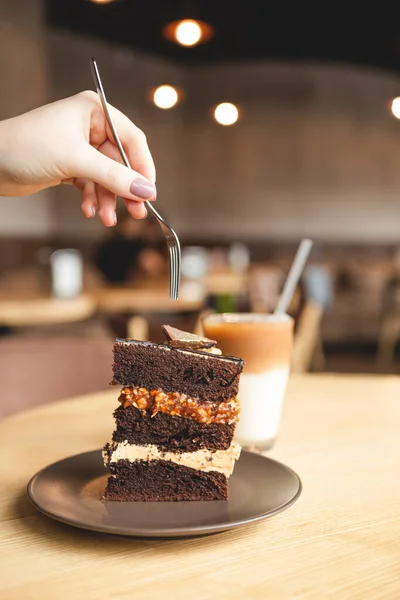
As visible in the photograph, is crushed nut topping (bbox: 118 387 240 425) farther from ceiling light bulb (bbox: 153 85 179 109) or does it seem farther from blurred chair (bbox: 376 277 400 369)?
blurred chair (bbox: 376 277 400 369)

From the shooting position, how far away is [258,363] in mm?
1097

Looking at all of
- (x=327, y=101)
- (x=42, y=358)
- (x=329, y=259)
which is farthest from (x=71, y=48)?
(x=42, y=358)

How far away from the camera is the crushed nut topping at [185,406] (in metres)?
0.86

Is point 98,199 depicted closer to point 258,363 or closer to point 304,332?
point 258,363

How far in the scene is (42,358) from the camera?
1737 millimetres

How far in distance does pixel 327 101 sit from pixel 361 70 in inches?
27.0

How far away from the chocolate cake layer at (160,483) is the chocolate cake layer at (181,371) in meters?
0.10

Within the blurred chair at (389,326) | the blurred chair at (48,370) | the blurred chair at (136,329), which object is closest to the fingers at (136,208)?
the blurred chair at (48,370)

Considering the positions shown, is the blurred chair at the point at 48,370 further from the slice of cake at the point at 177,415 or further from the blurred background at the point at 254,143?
the blurred background at the point at 254,143

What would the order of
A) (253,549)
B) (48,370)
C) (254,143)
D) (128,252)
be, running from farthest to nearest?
(254,143), (128,252), (48,370), (253,549)

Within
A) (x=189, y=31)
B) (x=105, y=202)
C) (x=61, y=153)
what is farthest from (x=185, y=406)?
(x=189, y=31)

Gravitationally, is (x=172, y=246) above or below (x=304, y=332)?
above

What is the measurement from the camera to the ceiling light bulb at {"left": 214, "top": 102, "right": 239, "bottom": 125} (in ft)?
14.5

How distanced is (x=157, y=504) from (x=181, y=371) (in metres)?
0.16
